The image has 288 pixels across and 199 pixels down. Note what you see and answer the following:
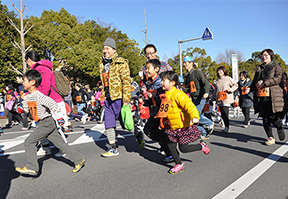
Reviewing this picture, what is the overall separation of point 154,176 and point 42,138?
186 cm

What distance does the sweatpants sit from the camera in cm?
361

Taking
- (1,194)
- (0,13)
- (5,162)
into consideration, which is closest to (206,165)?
(1,194)

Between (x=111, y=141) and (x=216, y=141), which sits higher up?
(x=111, y=141)

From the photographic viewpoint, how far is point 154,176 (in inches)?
143

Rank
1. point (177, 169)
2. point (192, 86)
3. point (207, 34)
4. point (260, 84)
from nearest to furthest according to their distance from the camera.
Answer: point (177, 169)
point (260, 84)
point (192, 86)
point (207, 34)

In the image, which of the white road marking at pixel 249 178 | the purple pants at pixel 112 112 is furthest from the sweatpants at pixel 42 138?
the white road marking at pixel 249 178

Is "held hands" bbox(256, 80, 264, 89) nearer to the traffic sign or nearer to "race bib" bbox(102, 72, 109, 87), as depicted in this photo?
"race bib" bbox(102, 72, 109, 87)

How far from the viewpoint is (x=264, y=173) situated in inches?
143

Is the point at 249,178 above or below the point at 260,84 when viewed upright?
below

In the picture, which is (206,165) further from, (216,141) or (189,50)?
(189,50)

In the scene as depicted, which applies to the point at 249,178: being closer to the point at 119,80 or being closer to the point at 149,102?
the point at 149,102

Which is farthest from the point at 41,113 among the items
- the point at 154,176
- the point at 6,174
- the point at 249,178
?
the point at 249,178

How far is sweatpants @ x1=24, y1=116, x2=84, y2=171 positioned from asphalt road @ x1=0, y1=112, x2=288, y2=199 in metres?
0.25

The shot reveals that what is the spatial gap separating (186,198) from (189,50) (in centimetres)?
3593
